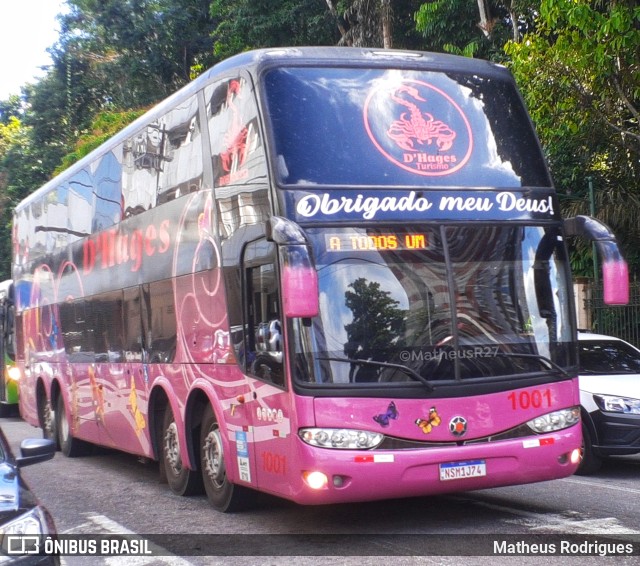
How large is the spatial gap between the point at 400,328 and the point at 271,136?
1799 mm

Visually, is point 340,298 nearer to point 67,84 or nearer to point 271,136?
point 271,136

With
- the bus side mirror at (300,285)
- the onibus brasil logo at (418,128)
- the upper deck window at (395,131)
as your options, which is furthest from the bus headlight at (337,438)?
the onibus brasil logo at (418,128)

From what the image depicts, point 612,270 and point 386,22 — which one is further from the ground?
point 386,22

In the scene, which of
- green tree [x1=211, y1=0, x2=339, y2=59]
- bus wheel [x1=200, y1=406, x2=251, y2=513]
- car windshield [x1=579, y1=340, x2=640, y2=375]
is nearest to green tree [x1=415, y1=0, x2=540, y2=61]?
green tree [x1=211, y1=0, x2=339, y2=59]

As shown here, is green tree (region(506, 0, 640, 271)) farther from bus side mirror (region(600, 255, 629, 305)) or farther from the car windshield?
bus side mirror (region(600, 255, 629, 305))

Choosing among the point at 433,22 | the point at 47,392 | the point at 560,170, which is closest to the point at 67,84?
the point at 433,22

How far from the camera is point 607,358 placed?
1265 cm

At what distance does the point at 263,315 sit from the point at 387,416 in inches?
52.3

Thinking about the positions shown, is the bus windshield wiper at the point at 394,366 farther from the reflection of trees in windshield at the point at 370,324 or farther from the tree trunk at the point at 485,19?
the tree trunk at the point at 485,19

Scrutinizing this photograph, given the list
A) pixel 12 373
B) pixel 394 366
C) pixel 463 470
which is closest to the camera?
pixel 394 366

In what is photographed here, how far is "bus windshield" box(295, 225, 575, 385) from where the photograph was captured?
779 centimetres

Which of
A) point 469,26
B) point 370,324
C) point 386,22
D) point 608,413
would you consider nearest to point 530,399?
point 370,324

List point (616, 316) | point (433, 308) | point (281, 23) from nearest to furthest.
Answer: point (433, 308), point (616, 316), point (281, 23)

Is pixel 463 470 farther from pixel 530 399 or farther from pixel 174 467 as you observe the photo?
pixel 174 467
